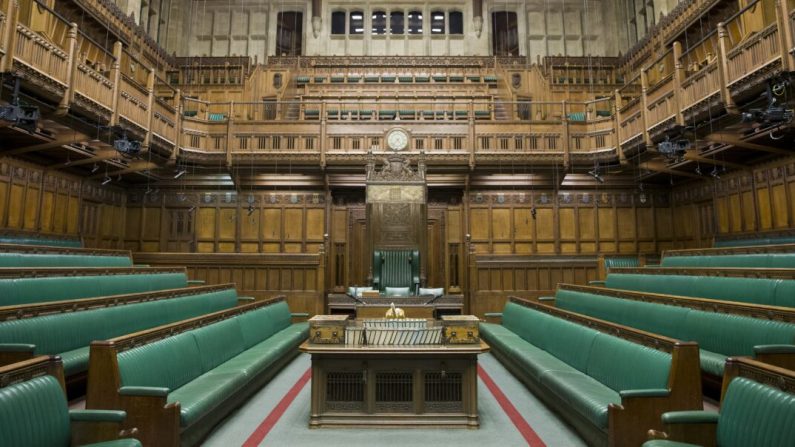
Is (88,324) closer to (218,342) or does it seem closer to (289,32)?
(218,342)

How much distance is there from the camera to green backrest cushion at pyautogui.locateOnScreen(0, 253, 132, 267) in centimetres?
514

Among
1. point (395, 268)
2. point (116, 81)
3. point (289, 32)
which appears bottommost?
point (395, 268)

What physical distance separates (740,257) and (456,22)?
15986 millimetres

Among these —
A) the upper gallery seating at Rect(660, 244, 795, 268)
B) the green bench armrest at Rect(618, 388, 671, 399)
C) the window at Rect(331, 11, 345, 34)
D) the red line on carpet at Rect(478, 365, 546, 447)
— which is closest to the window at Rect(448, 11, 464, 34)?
the window at Rect(331, 11, 345, 34)

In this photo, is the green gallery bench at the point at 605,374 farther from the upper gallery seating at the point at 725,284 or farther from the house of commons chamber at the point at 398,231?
the upper gallery seating at the point at 725,284

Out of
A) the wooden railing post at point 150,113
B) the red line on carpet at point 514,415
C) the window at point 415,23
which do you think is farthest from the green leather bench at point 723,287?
the window at point 415,23

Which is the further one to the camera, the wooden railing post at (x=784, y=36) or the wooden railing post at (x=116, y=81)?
the wooden railing post at (x=116, y=81)

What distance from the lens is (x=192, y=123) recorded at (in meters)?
9.94

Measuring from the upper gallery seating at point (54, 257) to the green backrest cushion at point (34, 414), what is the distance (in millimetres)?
4130

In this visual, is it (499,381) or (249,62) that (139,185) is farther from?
(499,381)

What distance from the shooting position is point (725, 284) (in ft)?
14.4

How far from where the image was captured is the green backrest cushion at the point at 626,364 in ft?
8.80

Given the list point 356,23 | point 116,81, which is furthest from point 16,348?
point 356,23

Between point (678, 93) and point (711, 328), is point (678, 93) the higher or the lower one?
the higher one
